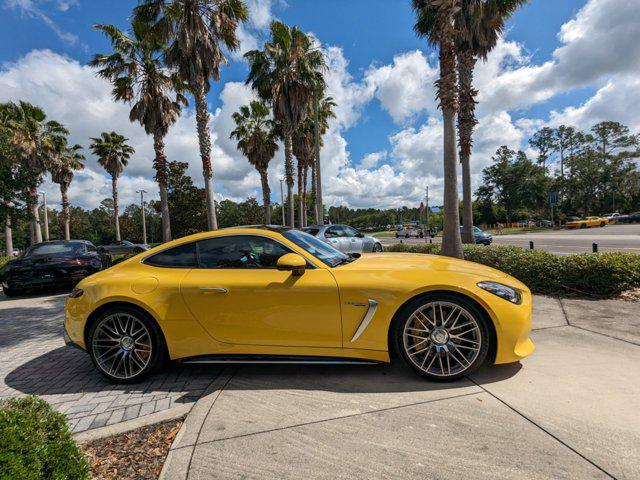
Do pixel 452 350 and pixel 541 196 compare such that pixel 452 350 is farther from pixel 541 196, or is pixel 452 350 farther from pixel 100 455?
pixel 541 196

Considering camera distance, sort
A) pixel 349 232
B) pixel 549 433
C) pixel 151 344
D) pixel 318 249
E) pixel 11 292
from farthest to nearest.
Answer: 1. pixel 349 232
2. pixel 11 292
3. pixel 318 249
4. pixel 151 344
5. pixel 549 433

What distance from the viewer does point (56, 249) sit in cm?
850

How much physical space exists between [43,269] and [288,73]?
13.6 metres

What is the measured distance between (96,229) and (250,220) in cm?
4687

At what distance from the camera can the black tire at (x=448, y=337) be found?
269 cm

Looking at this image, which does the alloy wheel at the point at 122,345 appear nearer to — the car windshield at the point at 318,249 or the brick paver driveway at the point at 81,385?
the brick paver driveway at the point at 81,385

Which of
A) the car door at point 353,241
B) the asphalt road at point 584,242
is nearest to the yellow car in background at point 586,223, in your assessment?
the asphalt road at point 584,242

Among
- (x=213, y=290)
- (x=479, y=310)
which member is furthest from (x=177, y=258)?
(x=479, y=310)

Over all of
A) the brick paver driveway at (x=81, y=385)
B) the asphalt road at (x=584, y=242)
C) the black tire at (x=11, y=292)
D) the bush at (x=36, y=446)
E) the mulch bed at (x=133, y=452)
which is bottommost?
the asphalt road at (x=584, y=242)

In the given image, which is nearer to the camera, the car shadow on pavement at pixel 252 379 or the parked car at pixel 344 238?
the car shadow on pavement at pixel 252 379

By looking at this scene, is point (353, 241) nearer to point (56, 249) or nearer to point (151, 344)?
point (56, 249)

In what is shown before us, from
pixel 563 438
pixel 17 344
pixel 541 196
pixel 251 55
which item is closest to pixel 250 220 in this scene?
pixel 251 55

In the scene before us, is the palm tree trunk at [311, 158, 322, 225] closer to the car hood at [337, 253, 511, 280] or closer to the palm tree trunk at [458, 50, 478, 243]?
the palm tree trunk at [458, 50, 478, 243]

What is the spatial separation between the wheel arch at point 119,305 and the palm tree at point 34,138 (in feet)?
74.2
